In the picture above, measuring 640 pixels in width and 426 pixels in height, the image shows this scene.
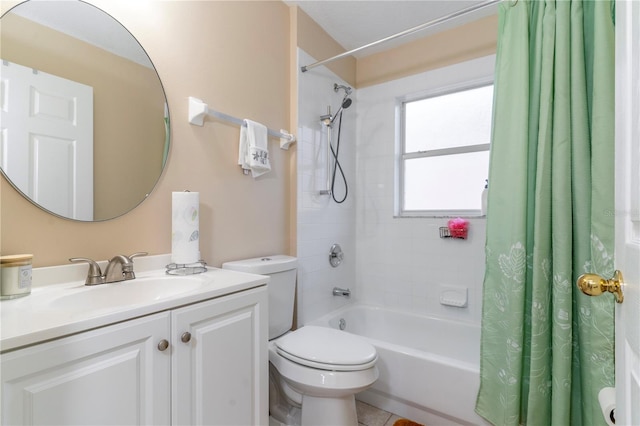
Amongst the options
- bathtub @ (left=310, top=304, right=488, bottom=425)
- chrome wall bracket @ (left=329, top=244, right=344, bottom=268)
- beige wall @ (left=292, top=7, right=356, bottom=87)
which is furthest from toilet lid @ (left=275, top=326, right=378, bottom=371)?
beige wall @ (left=292, top=7, right=356, bottom=87)

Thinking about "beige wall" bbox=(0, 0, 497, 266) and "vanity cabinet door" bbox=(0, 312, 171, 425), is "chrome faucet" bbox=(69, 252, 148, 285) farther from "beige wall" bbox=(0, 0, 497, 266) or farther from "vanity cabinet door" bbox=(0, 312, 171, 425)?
"vanity cabinet door" bbox=(0, 312, 171, 425)

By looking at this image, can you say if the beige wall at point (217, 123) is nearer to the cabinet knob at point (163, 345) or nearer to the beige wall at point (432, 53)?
the beige wall at point (432, 53)

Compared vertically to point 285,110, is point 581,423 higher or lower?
lower

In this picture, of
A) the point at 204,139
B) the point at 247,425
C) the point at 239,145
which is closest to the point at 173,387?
the point at 247,425

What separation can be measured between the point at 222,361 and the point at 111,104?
1030mm

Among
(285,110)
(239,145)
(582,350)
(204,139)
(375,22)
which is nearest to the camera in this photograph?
(582,350)

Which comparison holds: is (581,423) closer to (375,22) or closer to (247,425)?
(247,425)

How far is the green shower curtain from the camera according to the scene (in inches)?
46.9

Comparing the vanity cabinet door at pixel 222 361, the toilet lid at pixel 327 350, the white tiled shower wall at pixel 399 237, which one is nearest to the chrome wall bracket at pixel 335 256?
the white tiled shower wall at pixel 399 237

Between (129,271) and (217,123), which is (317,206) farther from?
(129,271)

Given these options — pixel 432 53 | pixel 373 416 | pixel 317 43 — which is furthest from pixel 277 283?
pixel 432 53

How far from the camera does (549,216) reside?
135cm

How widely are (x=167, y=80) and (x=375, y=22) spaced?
5.03ft

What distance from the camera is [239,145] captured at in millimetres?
1678
